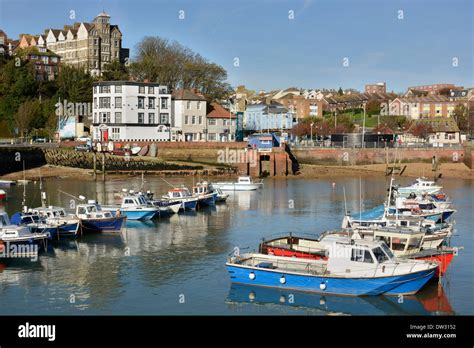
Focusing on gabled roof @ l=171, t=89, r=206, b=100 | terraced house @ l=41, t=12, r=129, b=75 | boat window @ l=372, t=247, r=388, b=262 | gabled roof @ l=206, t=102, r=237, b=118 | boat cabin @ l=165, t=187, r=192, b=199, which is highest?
terraced house @ l=41, t=12, r=129, b=75

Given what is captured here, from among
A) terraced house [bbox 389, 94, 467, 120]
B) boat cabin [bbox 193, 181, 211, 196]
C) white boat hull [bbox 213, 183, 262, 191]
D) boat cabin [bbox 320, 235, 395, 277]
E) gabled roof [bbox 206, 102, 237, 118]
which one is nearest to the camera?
boat cabin [bbox 320, 235, 395, 277]

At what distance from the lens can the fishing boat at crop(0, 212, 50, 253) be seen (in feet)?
115

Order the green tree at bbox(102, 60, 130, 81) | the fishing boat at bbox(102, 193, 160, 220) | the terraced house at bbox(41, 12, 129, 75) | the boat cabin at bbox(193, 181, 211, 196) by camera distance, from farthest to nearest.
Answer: the terraced house at bbox(41, 12, 129, 75)
the green tree at bbox(102, 60, 130, 81)
the boat cabin at bbox(193, 181, 211, 196)
the fishing boat at bbox(102, 193, 160, 220)

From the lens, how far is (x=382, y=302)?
1112 inches

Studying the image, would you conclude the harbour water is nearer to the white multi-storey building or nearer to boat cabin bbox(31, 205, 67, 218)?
boat cabin bbox(31, 205, 67, 218)

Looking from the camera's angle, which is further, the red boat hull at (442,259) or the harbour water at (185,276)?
the red boat hull at (442,259)

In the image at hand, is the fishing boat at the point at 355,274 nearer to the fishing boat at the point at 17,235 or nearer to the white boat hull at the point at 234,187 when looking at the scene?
the fishing boat at the point at 17,235

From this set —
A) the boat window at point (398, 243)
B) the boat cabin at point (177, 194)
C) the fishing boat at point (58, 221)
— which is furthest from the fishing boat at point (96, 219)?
the boat window at point (398, 243)

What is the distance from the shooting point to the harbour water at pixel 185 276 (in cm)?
2770

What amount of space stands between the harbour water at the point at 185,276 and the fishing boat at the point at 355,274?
380 millimetres

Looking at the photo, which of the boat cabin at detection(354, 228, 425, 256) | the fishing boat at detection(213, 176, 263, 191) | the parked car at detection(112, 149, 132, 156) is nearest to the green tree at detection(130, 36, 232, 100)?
the parked car at detection(112, 149, 132, 156)
